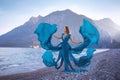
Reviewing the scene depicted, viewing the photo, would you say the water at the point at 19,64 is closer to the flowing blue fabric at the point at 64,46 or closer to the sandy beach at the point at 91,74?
the sandy beach at the point at 91,74

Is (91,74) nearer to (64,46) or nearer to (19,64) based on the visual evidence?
(64,46)

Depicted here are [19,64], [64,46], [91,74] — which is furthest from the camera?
[19,64]

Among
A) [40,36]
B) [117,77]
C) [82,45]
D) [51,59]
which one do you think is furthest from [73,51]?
[117,77]

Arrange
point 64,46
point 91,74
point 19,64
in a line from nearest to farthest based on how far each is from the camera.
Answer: point 91,74 < point 64,46 < point 19,64

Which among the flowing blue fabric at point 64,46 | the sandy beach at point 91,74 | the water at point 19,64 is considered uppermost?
the flowing blue fabric at point 64,46

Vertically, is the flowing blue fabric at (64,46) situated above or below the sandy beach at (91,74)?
above

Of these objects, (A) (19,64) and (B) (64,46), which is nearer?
(B) (64,46)

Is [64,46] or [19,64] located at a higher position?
[64,46]

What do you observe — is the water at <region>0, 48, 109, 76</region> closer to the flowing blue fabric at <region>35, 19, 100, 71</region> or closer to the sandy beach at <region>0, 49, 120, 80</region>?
the sandy beach at <region>0, 49, 120, 80</region>

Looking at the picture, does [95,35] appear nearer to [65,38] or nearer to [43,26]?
[65,38]

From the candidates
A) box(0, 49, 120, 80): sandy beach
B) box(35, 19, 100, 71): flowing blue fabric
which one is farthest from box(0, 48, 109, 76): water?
box(35, 19, 100, 71): flowing blue fabric

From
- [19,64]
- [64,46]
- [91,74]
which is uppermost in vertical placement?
[64,46]

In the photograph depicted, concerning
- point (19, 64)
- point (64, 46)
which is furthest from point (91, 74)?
point (19, 64)

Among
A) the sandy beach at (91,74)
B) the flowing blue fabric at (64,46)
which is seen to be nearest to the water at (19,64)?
the sandy beach at (91,74)
